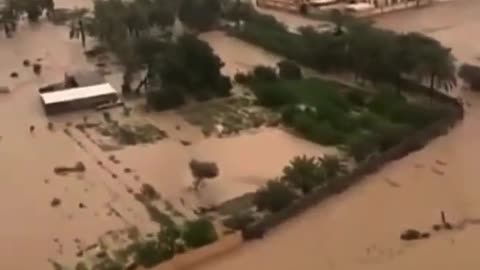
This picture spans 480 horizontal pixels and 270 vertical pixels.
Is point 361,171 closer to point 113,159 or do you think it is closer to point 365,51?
point 113,159

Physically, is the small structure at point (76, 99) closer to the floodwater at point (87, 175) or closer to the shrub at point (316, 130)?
the floodwater at point (87, 175)

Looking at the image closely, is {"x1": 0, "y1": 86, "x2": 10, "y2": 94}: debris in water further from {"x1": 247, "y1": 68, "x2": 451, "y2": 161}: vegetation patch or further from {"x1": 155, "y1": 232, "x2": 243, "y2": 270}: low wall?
{"x1": 155, "y1": 232, "x2": 243, "y2": 270}: low wall

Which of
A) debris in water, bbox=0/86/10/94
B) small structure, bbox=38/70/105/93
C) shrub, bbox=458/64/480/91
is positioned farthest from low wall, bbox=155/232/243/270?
debris in water, bbox=0/86/10/94

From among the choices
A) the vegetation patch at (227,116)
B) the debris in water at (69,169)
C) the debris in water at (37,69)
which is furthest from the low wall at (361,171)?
the debris in water at (37,69)

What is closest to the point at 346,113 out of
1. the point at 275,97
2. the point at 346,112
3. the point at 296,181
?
the point at 346,112

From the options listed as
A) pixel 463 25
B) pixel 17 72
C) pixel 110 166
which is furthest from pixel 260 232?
pixel 463 25

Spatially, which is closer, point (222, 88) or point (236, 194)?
point (236, 194)
